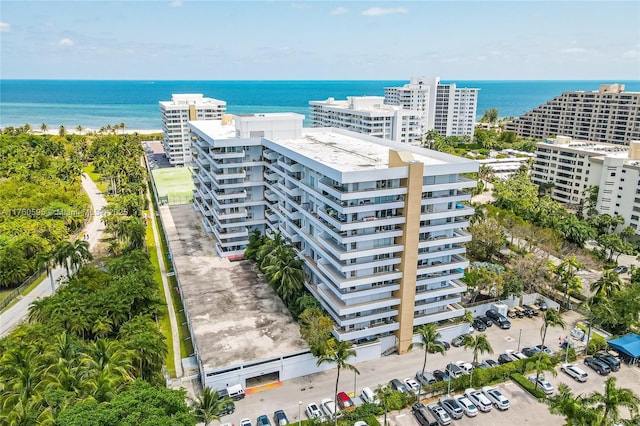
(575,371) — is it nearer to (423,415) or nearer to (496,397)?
(496,397)

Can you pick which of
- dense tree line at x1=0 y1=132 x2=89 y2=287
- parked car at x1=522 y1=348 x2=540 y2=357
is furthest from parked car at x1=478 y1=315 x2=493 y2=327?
dense tree line at x1=0 y1=132 x2=89 y2=287

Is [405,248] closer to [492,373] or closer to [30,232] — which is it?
[492,373]

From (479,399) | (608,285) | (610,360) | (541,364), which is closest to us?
(479,399)

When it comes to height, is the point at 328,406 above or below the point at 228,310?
below

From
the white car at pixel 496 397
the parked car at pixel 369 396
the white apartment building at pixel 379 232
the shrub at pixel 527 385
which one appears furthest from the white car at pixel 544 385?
the parked car at pixel 369 396

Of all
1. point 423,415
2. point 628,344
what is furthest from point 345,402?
point 628,344

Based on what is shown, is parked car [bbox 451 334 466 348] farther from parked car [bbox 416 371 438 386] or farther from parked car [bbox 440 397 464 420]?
parked car [bbox 440 397 464 420]
